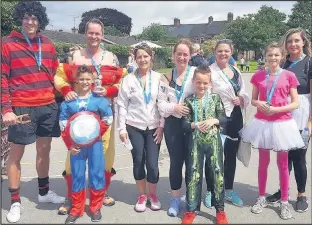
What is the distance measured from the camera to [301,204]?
408 cm

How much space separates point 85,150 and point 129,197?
3.62ft

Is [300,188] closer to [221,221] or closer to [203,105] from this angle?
[221,221]

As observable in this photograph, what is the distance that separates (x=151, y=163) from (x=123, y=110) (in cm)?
69

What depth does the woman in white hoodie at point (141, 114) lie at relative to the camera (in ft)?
12.9

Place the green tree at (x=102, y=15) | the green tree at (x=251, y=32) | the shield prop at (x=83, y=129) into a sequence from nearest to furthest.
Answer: the shield prop at (x=83, y=129) → the green tree at (x=102, y=15) → the green tree at (x=251, y=32)

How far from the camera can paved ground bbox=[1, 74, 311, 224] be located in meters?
3.88

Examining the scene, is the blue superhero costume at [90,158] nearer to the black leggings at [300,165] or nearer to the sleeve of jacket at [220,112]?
the sleeve of jacket at [220,112]

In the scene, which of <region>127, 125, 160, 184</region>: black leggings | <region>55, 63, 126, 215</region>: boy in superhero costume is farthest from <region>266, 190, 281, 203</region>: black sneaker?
<region>55, 63, 126, 215</region>: boy in superhero costume

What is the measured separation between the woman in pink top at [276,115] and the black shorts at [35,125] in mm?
2335

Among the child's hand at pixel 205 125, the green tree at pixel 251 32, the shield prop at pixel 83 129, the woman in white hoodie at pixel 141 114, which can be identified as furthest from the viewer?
the green tree at pixel 251 32

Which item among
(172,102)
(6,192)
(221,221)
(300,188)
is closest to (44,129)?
(6,192)

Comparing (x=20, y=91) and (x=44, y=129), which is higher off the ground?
(x=20, y=91)

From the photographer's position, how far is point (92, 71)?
395cm

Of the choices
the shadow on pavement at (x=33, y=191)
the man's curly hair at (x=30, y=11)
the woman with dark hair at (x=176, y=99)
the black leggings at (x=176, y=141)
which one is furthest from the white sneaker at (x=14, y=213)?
the man's curly hair at (x=30, y=11)
